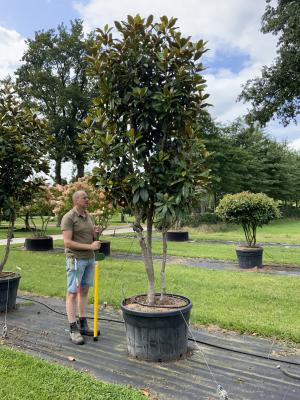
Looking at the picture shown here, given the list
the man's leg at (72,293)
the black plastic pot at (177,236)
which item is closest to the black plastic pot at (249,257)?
the man's leg at (72,293)

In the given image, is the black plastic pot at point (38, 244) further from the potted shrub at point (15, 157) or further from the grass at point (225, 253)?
the potted shrub at point (15, 157)

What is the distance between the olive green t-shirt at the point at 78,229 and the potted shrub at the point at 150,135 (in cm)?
50

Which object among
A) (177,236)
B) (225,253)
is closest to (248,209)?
(225,253)

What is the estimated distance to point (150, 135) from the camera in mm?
4547

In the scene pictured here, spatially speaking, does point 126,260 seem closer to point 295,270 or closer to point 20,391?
point 295,270

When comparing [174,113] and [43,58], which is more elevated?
[43,58]

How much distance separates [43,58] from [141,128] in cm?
3015

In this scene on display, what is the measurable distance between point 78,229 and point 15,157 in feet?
6.66

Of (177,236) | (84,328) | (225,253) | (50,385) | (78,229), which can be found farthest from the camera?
(177,236)

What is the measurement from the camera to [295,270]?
9906 mm

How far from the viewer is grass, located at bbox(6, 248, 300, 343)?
17.3 feet

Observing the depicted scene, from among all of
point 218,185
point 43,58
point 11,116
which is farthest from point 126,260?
point 43,58

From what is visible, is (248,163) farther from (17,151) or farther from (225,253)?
(17,151)

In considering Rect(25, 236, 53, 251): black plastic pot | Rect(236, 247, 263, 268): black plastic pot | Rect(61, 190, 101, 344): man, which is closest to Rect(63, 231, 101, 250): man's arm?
Rect(61, 190, 101, 344): man
